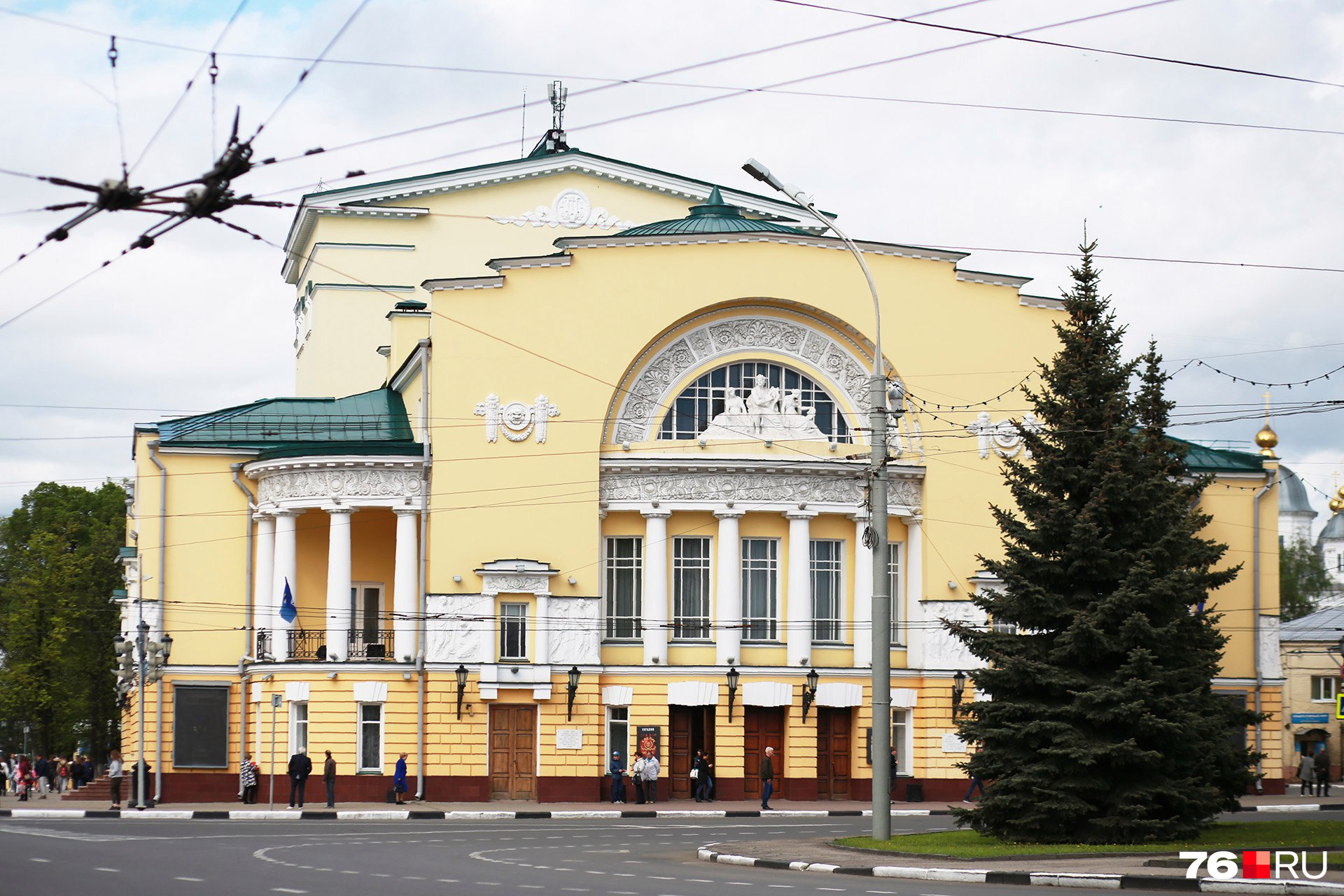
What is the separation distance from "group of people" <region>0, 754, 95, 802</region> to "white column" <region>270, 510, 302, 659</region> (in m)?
8.11

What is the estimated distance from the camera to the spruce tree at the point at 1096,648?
25469 mm

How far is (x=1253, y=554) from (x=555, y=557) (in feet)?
63.6

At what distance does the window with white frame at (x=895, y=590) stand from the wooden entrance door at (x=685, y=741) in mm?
5142

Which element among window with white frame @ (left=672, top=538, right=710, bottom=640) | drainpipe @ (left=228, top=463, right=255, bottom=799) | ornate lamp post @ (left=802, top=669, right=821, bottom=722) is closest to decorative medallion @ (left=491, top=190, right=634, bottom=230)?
drainpipe @ (left=228, top=463, right=255, bottom=799)

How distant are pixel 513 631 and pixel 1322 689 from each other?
4232cm

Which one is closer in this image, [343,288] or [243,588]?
[243,588]

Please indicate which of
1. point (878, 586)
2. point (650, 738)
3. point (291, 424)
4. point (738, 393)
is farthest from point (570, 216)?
point (878, 586)

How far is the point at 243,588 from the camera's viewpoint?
43188mm

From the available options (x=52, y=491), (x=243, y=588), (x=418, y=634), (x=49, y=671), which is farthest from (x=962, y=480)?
(x=52, y=491)

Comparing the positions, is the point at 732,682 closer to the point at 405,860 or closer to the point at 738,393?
the point at 738,393

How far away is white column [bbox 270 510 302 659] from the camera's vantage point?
137 ft

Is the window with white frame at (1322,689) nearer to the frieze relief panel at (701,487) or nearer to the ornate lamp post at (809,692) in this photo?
the frieze relief panel at (701,487)

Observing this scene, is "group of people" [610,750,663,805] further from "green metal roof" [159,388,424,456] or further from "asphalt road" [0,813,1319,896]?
"green metal roof" [159,388,424,456]

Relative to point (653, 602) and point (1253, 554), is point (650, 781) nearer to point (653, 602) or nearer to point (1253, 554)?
point (653, 602)
